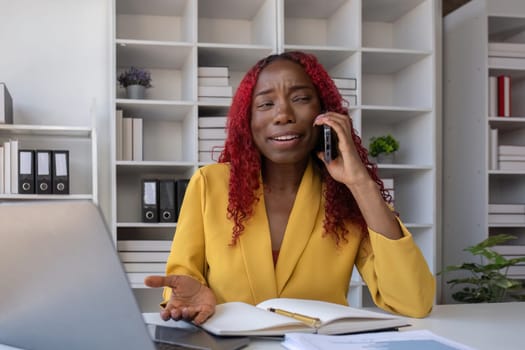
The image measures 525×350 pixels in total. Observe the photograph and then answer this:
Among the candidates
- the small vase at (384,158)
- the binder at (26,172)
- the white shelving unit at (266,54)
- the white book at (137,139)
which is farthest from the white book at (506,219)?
the binder at (26,172)

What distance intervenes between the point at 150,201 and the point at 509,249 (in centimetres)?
213

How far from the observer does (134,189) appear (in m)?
3.58

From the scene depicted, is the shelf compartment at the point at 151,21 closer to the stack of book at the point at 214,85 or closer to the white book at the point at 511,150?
the stack of book at the point at 214,85

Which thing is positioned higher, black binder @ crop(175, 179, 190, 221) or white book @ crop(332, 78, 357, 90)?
white book @ crop(332, 78, 357, 90)

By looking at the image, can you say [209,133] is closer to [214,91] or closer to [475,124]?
[214,91]

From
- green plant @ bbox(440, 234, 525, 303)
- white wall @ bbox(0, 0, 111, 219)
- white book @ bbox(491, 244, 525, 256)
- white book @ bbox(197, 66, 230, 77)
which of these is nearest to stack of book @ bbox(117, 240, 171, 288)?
white wall @ bbox(0, 0, 111, 219)

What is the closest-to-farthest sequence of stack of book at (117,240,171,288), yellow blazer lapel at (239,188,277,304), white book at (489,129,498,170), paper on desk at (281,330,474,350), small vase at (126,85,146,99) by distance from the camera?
paper on desk at (281,330,474,350) → yellow blazer lapel at (239,188,277,304) → stack of book at (117,240,171,288) → small vase at (126,85,146,99) → white book at (489,129,498,170)

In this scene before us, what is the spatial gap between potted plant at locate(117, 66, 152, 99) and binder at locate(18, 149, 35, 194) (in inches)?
24.1

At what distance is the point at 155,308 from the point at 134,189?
0.70m

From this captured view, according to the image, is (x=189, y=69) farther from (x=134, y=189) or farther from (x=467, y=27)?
(x=467, y=27)

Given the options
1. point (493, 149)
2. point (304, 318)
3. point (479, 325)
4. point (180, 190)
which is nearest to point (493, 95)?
point (493, 149)

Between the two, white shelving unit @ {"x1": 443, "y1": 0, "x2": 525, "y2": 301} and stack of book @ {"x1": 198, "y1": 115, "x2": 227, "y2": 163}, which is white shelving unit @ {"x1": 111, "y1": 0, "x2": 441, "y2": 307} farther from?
white shelving unit @ {"x1": 443, "y1": 0, "x2": 525, "y2": 301}

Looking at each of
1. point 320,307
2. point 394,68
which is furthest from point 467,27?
point 320,307

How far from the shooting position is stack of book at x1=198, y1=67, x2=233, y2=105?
129 inches
